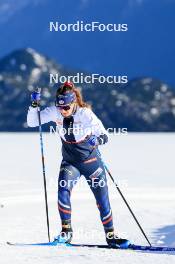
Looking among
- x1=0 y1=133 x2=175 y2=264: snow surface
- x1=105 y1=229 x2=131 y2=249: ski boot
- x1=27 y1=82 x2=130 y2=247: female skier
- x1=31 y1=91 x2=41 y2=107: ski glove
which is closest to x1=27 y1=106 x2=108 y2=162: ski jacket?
x1=27 y1=82 x2=130 y2=247: female skier

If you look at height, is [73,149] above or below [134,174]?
above

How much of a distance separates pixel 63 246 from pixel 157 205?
656cm

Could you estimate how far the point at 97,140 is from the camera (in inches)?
305

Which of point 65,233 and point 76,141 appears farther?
point 65,233

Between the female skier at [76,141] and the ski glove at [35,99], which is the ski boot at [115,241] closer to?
the female skier at [76,141]

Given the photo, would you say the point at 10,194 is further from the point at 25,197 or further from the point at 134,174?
the point at 134,174

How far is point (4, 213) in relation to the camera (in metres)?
12.6

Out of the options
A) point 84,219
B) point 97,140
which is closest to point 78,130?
point 97,140

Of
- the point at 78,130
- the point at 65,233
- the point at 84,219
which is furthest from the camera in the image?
the point at 84,219

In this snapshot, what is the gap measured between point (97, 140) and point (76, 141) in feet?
0.79

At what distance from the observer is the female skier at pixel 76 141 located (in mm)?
7707

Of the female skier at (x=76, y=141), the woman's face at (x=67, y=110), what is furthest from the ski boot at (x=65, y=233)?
the woman's face at (x=67, y=110)

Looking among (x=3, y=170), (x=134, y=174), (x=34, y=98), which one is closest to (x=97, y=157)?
(x=34, y=98)

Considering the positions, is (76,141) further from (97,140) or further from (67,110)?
(67,110)
